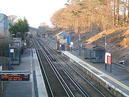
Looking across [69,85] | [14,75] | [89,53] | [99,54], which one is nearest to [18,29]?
[89,53]

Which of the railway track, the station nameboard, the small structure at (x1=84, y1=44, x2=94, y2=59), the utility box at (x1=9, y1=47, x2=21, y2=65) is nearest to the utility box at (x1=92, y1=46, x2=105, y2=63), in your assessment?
the small structure at (x1=84, y1=44, x2=94, y2=59)

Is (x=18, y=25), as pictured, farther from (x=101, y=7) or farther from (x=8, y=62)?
(x=8, y=62)

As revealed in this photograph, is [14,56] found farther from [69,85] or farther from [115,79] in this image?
[115,79]

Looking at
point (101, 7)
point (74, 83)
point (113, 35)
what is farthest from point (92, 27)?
point (74, 83)

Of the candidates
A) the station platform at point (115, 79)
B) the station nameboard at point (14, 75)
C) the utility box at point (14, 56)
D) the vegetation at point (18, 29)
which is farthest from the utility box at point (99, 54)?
the vegetation at point (18, 29)

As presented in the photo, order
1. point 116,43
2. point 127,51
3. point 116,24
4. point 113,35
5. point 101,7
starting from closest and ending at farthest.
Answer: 1. point 127,51
2. point 116,43
3. point 113,35
4. point 116,24
5. point 101,7

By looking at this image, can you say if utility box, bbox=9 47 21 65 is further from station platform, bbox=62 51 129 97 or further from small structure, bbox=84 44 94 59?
small structure, bbox=84 44 94 59

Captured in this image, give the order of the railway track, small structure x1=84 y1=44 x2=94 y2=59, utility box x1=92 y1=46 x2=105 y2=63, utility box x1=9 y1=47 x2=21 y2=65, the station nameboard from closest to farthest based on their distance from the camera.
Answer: the station nameboard < the railway track < utility box x1=9 y1=47 x2=21 y2=65 < utility box x1=92 y1=46 x2=105 y2=63 < small structure x1=84 y1=44 x2=94 y2=59

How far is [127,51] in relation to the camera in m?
35.3

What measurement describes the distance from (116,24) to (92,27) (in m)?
23.6

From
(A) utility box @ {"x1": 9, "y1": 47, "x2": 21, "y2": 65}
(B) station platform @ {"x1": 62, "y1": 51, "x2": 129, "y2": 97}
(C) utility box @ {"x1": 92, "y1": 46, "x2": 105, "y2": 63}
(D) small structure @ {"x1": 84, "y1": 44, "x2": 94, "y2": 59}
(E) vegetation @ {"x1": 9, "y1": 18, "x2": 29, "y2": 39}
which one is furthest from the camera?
(E) vegetation @ {"x1": 9, "y1": 18, "x2": 29, "y2": 39}

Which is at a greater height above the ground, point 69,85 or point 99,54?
point 99,54

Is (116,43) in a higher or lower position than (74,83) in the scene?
higher

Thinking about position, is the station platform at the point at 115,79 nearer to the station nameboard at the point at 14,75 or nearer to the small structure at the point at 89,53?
the station nameboard at the point at 14,75
